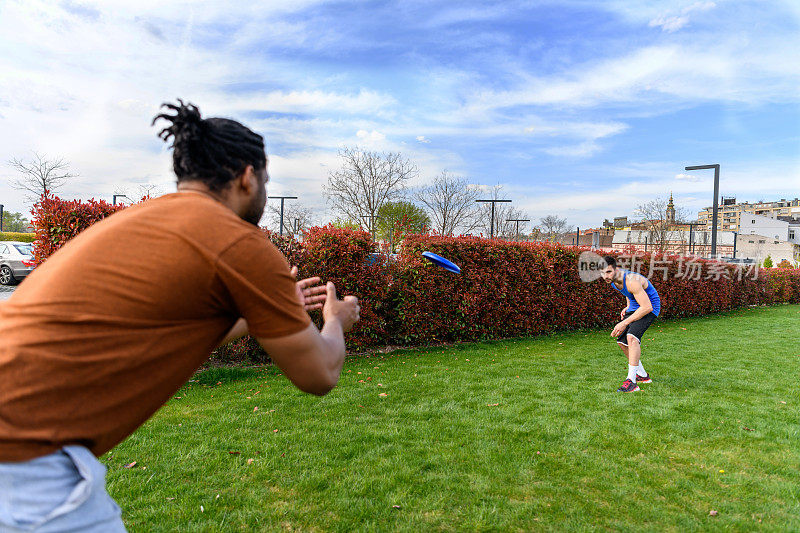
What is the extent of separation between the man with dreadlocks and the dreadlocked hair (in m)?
0.14

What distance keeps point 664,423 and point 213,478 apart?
482 cm

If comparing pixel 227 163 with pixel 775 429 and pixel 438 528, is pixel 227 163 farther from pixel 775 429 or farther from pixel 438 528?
pixel 775 429

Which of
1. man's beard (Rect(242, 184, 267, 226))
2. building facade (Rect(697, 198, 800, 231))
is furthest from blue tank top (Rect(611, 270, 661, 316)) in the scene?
building facade (Rect(697, 198, 800, 231))

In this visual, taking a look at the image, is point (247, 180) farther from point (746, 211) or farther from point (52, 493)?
point (746, 211)

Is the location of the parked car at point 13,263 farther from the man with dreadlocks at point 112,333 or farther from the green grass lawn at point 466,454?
the man with dreadlocks at point 112,333

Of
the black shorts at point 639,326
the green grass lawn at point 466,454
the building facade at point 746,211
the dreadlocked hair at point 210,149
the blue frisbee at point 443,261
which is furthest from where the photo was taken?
the building facade at point 746,211

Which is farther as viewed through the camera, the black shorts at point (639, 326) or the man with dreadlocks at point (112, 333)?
the black shorts at point (639, 326)

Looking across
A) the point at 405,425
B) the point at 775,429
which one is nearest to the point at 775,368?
the point at 775,429

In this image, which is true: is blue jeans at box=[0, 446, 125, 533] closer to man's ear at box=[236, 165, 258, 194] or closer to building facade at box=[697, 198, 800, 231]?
man's ear at box=[236, 165, 258, 194]

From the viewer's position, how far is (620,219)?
115m

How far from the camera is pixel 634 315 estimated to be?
23.6 ft

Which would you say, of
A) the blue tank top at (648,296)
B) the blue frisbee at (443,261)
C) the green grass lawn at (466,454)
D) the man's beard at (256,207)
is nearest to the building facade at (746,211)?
the blue tank top at (648,296)

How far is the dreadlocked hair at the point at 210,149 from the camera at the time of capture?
1.66 metres

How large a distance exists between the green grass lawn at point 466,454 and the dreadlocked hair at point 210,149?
263cm
